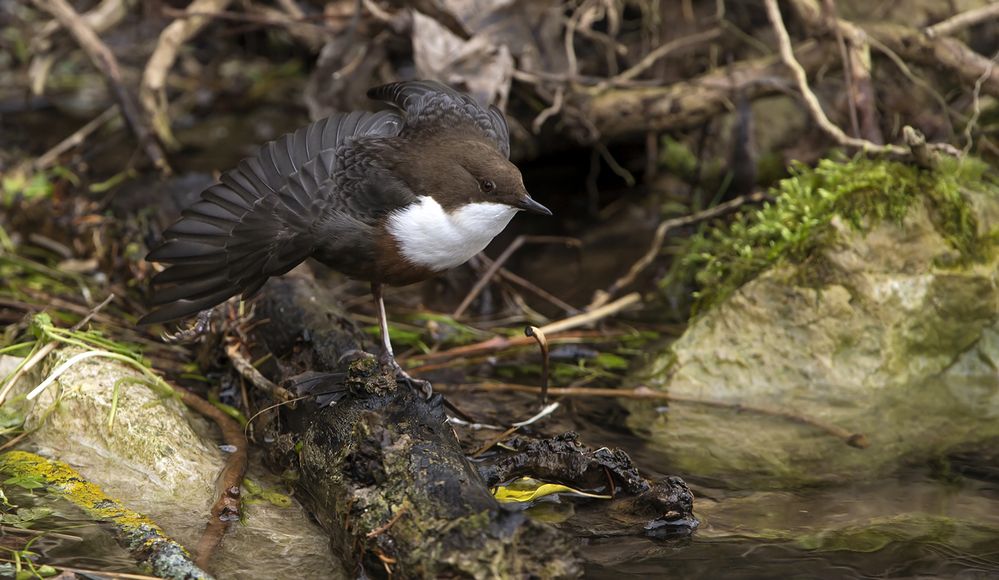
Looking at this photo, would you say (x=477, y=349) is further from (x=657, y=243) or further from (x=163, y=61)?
(x=163, y=61)

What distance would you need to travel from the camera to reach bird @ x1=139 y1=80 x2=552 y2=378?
11.1 ft

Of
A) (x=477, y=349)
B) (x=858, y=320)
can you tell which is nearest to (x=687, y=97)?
(x=858, y=320)

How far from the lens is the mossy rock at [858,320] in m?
4.27

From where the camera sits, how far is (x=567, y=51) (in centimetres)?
571

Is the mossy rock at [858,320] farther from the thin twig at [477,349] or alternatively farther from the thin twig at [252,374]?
the thin twig at [252,374]

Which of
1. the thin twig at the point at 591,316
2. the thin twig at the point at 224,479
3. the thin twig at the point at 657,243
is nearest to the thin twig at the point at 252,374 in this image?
the thin twig at the point at 224,479

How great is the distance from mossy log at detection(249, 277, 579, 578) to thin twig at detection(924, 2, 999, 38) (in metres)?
3.36

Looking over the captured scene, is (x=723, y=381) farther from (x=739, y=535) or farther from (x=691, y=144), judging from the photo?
(x=691, y=144)

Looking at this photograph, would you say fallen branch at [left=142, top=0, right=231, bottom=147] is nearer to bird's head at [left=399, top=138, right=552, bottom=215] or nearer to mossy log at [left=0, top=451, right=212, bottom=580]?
bird's head at [left=399, top=138, right=552, bottom=215]

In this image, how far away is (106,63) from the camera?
5898 millimetres

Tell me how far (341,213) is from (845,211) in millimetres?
2283

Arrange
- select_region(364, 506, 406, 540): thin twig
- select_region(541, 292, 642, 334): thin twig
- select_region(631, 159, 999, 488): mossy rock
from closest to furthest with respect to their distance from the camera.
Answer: select_region(364, 506, 406, 540): thin twig < select_region(631, 159, 999, 488): mossy rock < select_region(541, 292, 642, 334): thin twig

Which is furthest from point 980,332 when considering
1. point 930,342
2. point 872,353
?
point 872,353

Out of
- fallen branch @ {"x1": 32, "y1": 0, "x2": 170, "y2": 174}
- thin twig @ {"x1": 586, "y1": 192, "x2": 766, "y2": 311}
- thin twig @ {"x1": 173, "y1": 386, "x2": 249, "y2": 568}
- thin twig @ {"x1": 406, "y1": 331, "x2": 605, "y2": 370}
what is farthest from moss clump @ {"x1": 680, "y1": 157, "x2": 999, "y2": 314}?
fallen branch @ {"x1": 32, "y1": 0, "x2": 170, "y2": 174}
